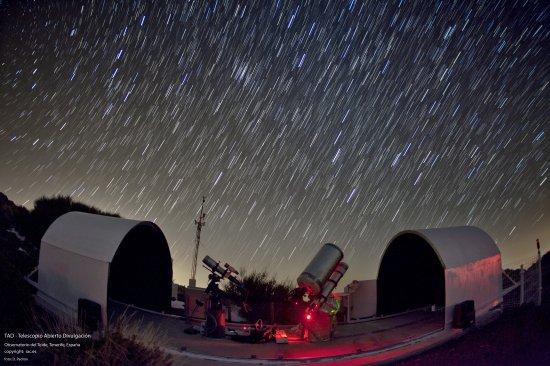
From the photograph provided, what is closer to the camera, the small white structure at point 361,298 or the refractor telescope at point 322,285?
the refractor telescope at point 322,285

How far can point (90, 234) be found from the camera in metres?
10.9

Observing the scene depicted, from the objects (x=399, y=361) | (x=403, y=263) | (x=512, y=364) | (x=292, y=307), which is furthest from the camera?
(x=292, y=307)

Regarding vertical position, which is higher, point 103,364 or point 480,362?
point 480,362

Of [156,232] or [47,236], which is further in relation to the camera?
[156,232]

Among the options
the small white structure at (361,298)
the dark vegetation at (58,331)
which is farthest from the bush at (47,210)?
the small white structure at (361,298)

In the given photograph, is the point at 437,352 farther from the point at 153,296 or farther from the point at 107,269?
the point at 153,296

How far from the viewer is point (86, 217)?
12352 millimetres

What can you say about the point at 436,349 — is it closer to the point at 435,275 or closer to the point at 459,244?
the point at 459,244

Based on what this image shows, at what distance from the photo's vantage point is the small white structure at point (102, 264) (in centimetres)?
985

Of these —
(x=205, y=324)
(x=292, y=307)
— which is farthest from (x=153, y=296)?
(x=292, y=307)

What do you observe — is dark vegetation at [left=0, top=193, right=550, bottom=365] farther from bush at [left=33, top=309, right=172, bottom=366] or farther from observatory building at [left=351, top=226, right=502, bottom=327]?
observatory building at [left=351, top=226, right=502, bottom=327]

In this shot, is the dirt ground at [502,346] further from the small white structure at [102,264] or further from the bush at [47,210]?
the bush at [47,210]

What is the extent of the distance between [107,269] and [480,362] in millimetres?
7929

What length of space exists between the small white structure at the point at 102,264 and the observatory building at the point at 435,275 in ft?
25.5
